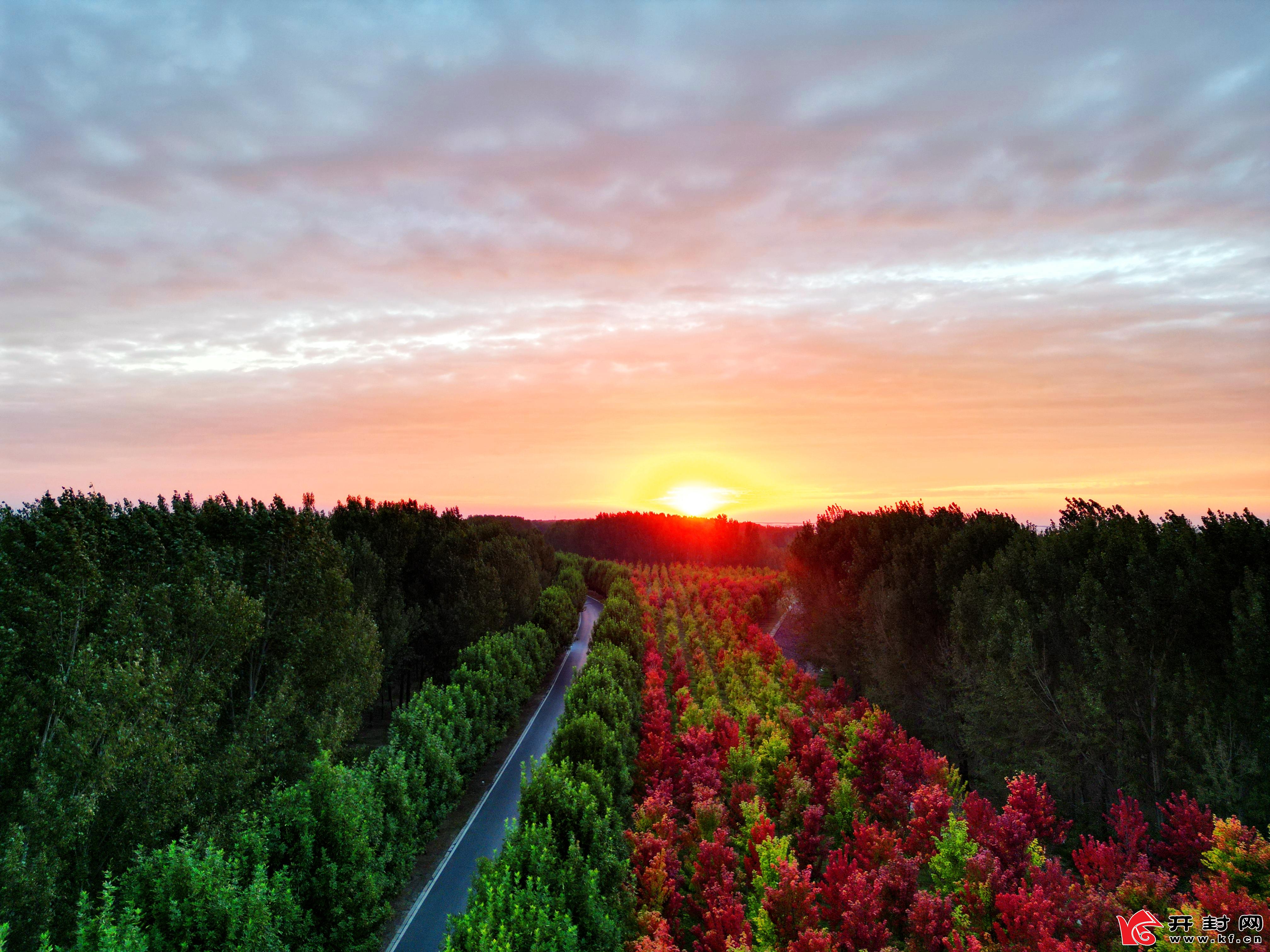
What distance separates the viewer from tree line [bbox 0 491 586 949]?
16.8 m

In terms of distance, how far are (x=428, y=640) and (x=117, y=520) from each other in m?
29.3

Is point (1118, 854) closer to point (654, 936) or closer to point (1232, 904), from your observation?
point (1232, 904)

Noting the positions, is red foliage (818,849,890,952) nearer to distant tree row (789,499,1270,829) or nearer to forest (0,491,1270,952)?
forest (0,491,1270,952)

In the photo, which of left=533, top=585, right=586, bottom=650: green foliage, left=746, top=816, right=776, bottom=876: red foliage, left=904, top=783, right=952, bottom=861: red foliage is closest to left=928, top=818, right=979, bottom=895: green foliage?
left=904, top=783, right=952, bottom=861: red foliage

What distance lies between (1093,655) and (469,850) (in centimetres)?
2601

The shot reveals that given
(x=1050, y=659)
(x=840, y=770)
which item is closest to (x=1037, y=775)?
(x=1050, y=659)

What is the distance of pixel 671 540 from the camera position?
157875 mm

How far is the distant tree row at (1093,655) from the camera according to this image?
21.9 m

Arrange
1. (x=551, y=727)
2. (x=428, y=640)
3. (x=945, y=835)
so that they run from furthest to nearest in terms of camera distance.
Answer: (x=428, y=640)
(x=551, y=727)
(x=945, y=835)

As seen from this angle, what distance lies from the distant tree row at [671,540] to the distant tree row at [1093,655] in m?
101

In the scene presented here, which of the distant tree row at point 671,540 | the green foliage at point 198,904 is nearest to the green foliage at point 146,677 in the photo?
the green foliage at point 198,904

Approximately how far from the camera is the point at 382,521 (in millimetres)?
52531

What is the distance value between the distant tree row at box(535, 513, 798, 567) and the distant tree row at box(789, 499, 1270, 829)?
101m

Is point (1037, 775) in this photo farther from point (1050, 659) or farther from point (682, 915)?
point (682, 915)
